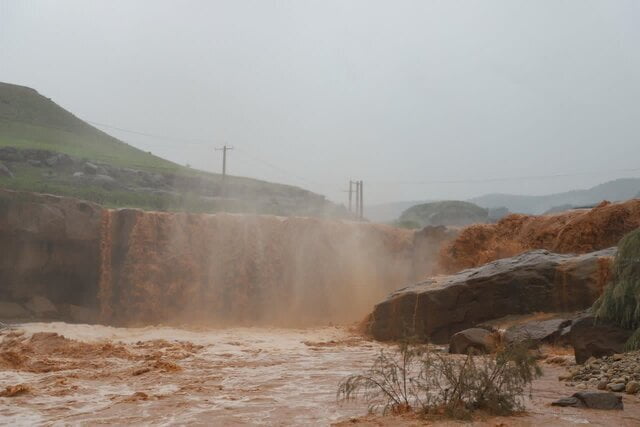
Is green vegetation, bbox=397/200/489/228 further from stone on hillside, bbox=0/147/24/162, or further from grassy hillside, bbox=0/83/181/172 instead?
stone on hillside, bbox=0/147/24/162

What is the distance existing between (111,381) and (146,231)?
12.4 metres

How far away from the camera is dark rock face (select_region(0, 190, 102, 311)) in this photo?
69.6ft

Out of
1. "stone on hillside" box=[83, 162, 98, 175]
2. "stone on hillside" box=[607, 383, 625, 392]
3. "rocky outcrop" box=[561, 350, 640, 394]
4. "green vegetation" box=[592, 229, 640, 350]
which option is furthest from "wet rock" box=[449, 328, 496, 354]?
"stone on hillside" box=[83, 162, 98, 175]

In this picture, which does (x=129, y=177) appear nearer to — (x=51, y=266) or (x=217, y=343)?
(x=51, y=266)

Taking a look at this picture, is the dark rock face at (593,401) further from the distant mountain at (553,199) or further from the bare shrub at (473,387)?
the distant mountain at (553,199)

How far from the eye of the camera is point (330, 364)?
1178cm

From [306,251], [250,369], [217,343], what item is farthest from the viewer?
[306,251]

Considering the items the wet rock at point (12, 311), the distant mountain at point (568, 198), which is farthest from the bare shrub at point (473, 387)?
the distant mountain at point (568, 198)

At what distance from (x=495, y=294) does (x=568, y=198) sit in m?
118

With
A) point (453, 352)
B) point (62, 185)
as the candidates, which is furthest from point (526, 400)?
point (62, 185)

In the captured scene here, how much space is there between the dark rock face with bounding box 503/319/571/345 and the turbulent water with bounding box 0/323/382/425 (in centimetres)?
285

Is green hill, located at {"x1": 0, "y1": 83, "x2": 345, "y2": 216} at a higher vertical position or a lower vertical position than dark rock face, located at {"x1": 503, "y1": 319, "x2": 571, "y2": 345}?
higher

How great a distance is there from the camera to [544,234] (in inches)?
728

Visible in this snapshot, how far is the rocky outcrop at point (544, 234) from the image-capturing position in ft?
54.8
